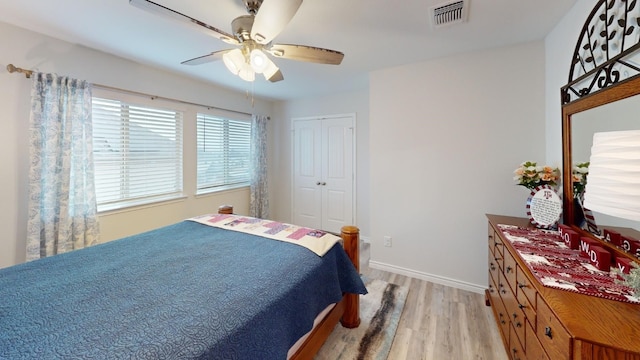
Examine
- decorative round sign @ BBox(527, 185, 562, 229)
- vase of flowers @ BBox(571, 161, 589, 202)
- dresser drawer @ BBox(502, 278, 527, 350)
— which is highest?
vase of flowers @ BBox(571, 161, 589, 202)

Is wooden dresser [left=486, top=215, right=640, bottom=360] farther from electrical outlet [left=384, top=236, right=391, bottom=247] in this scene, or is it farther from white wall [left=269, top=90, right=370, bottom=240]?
white wall [left=269, top=90, right=370, bottom=240]

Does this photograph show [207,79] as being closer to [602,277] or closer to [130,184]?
[130,184]

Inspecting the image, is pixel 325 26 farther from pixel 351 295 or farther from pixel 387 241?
pixel 387 241

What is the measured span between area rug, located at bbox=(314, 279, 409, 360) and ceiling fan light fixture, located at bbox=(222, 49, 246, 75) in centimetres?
200

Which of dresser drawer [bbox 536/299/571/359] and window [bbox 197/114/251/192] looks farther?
window [bbox 197/114/251/192]

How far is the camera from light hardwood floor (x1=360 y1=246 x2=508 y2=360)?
171 centimetres

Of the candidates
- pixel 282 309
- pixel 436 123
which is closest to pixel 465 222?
pixel 436 123

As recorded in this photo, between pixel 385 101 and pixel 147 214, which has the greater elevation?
pixel 385 101

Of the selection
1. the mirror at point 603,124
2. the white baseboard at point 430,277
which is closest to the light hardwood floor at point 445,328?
the white baseboard at point 430,277

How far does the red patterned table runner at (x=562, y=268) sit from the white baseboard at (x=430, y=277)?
111 cm

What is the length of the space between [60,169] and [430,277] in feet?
12.2

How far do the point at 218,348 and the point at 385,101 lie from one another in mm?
2724

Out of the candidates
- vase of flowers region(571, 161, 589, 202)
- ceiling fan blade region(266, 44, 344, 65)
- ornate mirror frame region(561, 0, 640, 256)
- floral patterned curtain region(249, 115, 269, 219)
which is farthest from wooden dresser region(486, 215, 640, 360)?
floral patterned curtain region(249, 115, 269, 219)

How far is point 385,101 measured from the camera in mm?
2859
